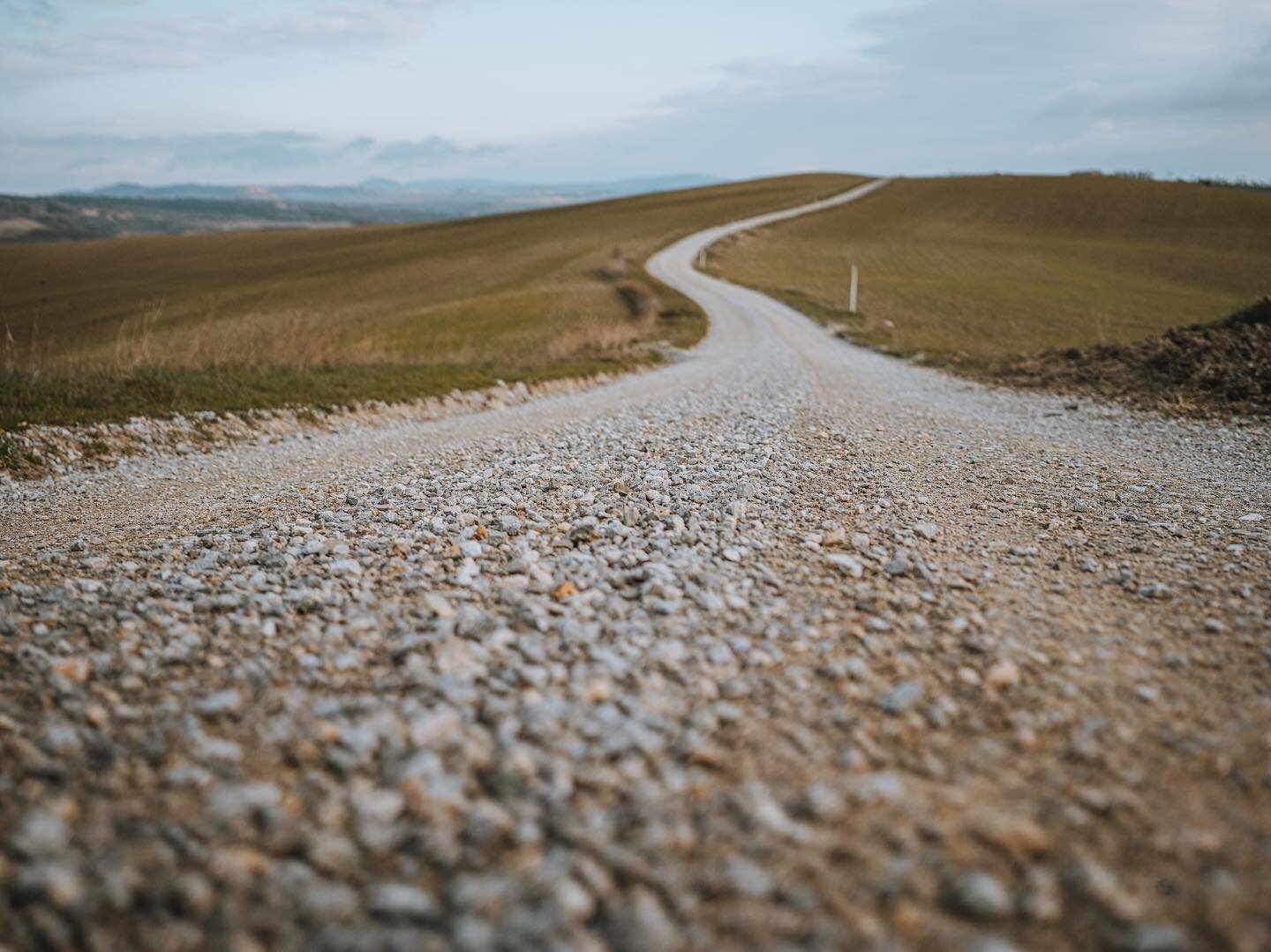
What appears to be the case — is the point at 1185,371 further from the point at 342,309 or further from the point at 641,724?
the point at 342,309

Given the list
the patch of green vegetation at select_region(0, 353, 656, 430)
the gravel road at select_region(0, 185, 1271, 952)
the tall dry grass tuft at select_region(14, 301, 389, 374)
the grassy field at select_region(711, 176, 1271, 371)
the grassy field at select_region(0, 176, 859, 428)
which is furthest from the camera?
the grassy field at select_region(711, 176, 1271, 371)

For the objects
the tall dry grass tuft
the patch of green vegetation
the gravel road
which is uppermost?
the tall dry grass tuft

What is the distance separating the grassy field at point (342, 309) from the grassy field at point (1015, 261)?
488 inches

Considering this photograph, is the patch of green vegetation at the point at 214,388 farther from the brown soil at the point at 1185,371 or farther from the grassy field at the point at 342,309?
the brown soil at the point at 1185,371

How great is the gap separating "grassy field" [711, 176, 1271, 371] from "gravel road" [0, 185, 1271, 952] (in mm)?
22218

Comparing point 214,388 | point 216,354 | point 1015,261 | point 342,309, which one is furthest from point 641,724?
point 1015,261

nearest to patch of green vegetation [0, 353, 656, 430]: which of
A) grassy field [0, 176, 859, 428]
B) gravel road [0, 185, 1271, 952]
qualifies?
grassy field [0, 176, 859, 428]

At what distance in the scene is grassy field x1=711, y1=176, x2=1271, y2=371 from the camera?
4403 centimetres

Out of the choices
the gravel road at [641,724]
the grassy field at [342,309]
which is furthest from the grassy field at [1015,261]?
the gravel road at [641,724]

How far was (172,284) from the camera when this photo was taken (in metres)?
73.8

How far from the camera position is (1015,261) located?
72500 millimetres

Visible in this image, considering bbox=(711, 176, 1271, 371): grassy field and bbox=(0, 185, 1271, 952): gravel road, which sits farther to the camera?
bbox=(711, 176, 1271, 371): grassy field

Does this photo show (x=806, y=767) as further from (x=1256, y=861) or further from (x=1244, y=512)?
(x=1244, y=512)

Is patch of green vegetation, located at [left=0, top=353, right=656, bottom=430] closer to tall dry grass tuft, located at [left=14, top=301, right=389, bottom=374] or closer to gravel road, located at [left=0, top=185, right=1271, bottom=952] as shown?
tall dry grass tuft, located at [left=14, top=301, right=389, bottom=374]
